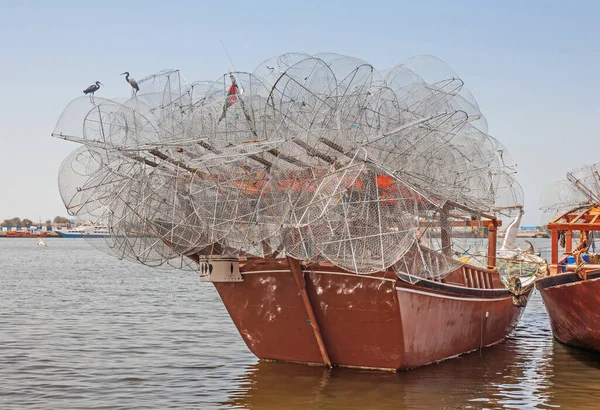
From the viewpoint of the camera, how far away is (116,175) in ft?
47.3

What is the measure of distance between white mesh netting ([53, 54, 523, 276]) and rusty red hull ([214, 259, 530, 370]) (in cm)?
53

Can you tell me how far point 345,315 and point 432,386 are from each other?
1896mm

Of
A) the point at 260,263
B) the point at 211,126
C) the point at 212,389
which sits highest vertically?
the point at 211,126

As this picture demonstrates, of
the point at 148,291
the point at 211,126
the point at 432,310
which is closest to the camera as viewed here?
the point at 211,126

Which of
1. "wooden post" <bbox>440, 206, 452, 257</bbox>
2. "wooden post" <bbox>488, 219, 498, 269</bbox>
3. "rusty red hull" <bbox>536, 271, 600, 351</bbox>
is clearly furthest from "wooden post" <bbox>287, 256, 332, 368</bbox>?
"wooden post" <bbox>488, 219, 498, 269</bbox>

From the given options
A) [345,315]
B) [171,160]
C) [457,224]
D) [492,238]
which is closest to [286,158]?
[171,160]

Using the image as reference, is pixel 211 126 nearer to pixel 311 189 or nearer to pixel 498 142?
pixel 311 189

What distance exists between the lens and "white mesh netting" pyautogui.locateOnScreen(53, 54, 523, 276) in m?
13.4

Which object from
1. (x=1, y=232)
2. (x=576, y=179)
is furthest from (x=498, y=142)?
(x=1, y=232)

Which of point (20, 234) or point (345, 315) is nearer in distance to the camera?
point (345, 315)

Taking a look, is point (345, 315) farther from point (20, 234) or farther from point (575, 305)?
point (20, 234)

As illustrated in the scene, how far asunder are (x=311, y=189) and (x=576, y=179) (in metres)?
9.16

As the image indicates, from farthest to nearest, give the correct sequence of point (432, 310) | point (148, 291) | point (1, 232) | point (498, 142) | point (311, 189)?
point (1, 232) < point (148, 291) < point (498, 142) < point (432, 310) < point (311, 189)

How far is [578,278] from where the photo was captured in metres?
16.5
